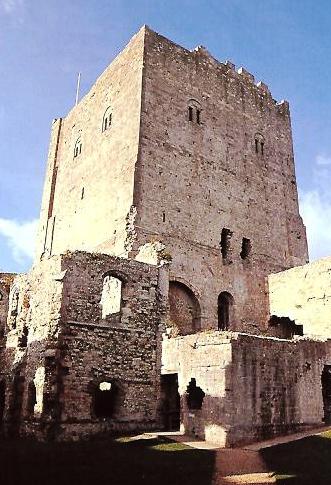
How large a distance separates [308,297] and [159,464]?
12787 millimetres

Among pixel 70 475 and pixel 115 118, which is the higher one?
pixel 115 118

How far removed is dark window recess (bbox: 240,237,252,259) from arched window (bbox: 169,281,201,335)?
4420 millimetres

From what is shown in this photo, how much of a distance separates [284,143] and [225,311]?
11622 millimetres

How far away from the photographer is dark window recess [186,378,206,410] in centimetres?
1404

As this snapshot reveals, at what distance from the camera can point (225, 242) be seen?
2352 centimetres

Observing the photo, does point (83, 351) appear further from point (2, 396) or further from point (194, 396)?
point (2, 396)

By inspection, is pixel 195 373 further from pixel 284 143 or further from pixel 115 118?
pixel 284 143

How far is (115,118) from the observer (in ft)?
80.8

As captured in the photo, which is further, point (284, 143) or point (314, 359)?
point (284, 143)

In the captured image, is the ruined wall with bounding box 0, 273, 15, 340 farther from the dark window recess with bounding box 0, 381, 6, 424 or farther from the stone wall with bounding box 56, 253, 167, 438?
the stone wall with bounding box 56, 253, 167, 438

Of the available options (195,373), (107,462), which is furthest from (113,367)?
(107,462)

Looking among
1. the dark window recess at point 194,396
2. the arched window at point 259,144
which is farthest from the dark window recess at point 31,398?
the arched window at point 259,144

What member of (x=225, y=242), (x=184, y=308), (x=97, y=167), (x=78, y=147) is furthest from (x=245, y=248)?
(x=78, y=147)

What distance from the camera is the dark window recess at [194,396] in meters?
14.0
